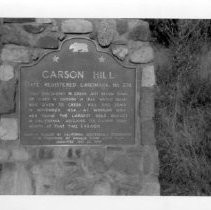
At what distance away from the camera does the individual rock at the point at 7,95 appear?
474 cm

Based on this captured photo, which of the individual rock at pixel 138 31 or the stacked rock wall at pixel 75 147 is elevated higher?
the individual rock at pixel 138 31

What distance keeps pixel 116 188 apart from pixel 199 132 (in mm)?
2338

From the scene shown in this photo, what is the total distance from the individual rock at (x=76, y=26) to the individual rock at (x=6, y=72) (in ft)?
1.74

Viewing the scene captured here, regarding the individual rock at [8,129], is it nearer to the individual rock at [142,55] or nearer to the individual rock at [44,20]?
the individual rock at [44,20]

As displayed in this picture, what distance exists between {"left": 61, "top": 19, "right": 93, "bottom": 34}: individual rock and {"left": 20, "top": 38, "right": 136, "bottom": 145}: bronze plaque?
7 cm

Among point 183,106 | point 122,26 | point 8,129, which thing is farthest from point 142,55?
point 183,106

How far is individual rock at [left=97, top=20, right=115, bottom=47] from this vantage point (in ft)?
15.4

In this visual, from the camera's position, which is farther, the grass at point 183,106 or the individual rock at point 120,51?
the grass at point 183,106

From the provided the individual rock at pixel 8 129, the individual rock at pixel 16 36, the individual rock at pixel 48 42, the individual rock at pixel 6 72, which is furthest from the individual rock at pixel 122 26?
the individual rock at pixel 8 129

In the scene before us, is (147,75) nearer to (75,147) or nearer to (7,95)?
(75,147)

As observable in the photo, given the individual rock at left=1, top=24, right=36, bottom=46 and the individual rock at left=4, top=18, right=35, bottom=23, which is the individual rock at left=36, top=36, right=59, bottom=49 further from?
the individual rock at left=4, top=18, right=35, bottom=23

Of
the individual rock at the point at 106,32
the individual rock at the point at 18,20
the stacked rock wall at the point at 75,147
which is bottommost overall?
the stacked rock wall at the point at 75,147

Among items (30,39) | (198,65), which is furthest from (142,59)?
(198,65)

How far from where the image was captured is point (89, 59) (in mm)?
4742
